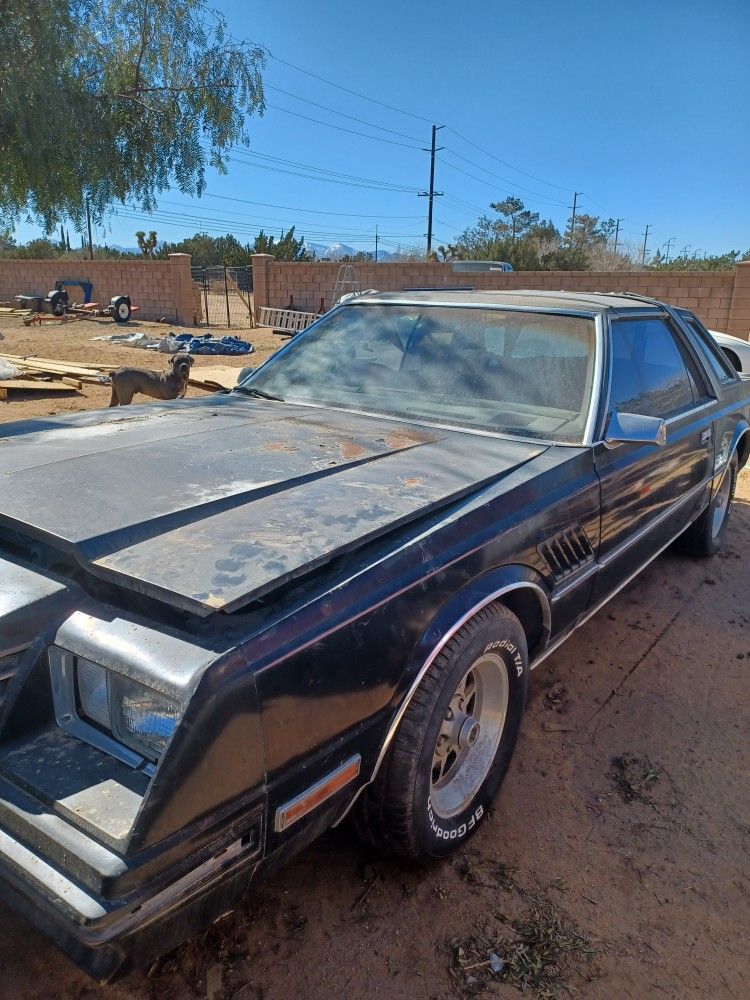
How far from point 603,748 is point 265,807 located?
1.81 m

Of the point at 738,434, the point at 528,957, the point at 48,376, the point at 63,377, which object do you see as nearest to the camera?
the point at 528,957

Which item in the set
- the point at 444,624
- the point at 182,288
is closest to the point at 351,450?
the point at 444,624

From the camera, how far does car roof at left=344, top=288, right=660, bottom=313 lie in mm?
3322

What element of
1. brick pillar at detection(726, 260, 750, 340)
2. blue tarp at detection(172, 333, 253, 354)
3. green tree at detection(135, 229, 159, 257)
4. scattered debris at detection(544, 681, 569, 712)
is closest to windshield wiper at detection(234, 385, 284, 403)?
scattered debris at detection(544, 681, 569, 712)

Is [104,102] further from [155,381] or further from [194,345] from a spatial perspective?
[194,345]

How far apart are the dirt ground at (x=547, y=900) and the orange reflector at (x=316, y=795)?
1.85 ft

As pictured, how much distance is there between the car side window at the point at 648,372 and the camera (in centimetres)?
315

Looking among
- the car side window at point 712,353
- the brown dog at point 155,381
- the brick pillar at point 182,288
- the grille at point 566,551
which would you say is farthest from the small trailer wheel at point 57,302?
the grille at point 566,551

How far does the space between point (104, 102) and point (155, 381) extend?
4.16 meters

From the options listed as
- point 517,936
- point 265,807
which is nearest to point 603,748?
point 517,936

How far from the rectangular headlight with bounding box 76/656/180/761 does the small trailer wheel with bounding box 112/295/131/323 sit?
21535mm

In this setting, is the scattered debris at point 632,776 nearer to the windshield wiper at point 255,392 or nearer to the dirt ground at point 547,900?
the dirt ground at point 547,900

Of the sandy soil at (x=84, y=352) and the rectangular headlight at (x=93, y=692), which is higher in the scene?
the rectangular headlight at (x=93, y=692)

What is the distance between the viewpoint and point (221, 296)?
33.0 meters
